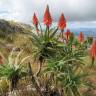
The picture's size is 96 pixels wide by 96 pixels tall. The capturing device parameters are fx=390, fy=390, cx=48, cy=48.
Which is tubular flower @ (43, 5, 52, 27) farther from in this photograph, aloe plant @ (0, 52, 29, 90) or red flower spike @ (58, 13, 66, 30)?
aloe plant @ (0, 52, 29, 90)

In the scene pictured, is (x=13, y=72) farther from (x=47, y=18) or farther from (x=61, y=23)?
(x=61, y=23)

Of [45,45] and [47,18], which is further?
[45,45]

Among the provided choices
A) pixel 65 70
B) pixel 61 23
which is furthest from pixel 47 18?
pixel 65 70

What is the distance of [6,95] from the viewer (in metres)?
11.2

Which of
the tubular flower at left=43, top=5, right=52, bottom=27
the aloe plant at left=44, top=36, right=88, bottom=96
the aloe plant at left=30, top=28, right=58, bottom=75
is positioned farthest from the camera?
the aloe plant at left=30, top=28, right=58, bottom=75

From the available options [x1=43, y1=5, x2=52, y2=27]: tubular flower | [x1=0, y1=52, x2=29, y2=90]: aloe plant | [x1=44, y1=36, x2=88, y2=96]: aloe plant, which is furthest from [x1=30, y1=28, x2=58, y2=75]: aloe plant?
[x1=43, y1=5, x2=52, y2=27]: tubular flower

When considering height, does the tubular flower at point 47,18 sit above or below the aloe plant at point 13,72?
above

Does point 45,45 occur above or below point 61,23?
below

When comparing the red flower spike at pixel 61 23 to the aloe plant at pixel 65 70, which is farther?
the red flower spike at pixel 61 23

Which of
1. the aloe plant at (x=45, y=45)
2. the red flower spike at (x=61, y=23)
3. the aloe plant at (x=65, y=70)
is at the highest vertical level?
the red flower spike at (x=61, y=23)

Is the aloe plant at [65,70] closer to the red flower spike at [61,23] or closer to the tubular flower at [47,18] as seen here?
the red flower spike at [61,23]

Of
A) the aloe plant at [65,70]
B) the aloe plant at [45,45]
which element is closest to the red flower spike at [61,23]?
the aloe plant at [45,45]

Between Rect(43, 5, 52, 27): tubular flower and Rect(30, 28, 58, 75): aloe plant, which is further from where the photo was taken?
Rect(30, 28, 58, 75): aloe plant

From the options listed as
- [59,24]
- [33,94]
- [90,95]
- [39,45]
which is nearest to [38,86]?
[33,94]
